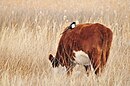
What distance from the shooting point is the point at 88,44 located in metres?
3.33

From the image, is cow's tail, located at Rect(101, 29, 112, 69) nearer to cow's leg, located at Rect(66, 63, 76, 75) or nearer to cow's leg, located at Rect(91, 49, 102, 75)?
cow's leg, located at Rect(91, 49, 102, 75)

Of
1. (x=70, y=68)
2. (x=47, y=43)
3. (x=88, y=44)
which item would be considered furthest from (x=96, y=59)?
(x=47, y=43)

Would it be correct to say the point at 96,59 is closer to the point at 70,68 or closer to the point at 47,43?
the point at 70,68

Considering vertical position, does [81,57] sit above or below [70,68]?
above

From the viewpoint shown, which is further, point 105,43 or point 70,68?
point 70,68

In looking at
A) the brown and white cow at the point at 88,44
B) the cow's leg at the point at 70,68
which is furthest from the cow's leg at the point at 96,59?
the cow's leg at the point at 70,68

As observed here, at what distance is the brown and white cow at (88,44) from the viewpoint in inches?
131

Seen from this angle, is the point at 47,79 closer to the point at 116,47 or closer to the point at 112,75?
the point at 112,75

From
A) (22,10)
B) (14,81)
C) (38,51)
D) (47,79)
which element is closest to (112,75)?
(47,79)

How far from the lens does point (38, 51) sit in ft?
14.7

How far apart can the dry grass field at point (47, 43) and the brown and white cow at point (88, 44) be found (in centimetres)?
13

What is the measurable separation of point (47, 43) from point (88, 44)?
1.51 meters

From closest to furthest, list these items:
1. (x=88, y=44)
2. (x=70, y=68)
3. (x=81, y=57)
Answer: (x=88, y=44) → (x=81, y=57) → (x=70, y=68)

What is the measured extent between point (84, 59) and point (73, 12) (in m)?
3.37
